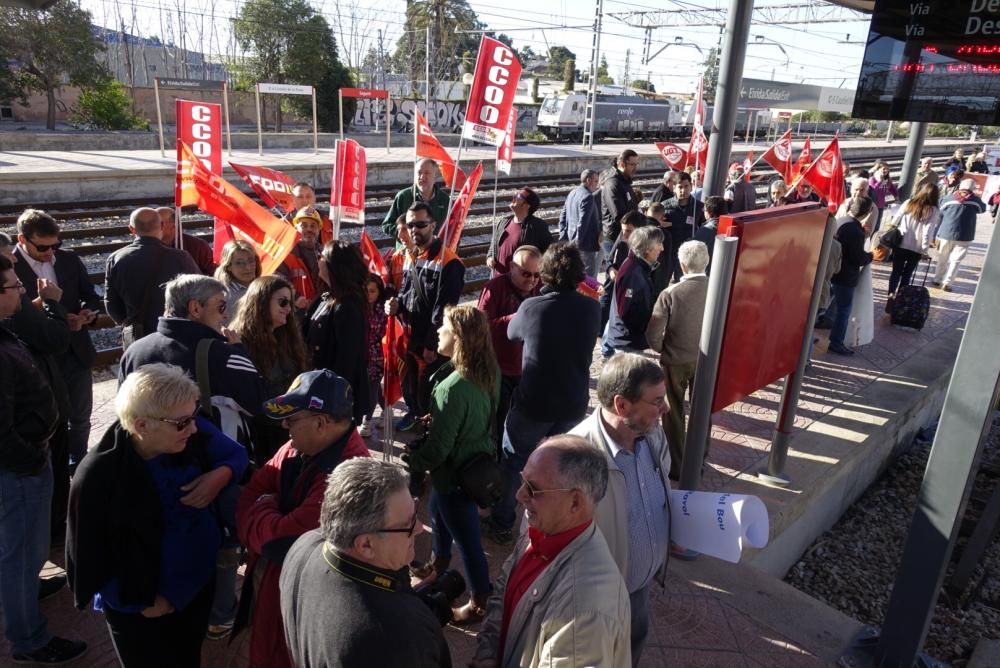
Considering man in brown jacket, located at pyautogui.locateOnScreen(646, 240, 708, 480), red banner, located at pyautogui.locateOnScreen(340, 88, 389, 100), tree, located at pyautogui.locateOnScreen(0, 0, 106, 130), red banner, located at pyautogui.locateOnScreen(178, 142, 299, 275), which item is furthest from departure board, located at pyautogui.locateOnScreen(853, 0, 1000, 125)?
tree, located at pyautogui.locateOnScreen(0, 0, 106, 130)

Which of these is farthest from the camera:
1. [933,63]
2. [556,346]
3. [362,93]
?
[362,93]

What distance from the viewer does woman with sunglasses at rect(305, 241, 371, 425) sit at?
412 cm

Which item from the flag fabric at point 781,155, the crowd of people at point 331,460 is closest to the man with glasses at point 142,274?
the crowd of people at point 331,460

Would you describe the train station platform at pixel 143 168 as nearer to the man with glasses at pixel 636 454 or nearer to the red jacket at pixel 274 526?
the red jacket at pixel 274 526

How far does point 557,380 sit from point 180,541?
2092mm

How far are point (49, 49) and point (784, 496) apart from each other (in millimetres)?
30547

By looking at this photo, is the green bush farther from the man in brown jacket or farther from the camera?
the camera

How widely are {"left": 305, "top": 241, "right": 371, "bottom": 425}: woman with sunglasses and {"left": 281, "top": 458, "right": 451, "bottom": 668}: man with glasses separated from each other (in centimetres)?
224

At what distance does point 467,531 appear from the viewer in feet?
11.2

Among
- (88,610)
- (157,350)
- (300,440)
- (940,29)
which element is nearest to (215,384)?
(157,350)

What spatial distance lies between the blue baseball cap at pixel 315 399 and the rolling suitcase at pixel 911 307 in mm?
8852

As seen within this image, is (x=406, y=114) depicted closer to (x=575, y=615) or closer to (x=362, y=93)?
(x=362, y=93)

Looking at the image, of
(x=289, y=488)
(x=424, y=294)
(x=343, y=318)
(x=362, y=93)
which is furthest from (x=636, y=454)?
(x=362, y=93)

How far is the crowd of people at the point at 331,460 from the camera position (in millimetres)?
1927
